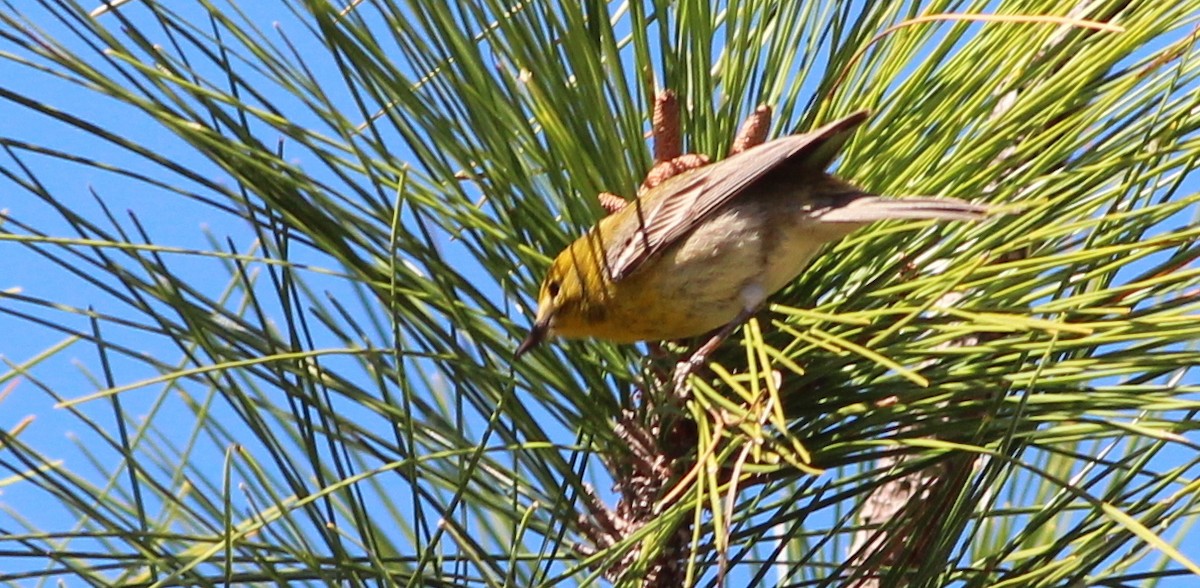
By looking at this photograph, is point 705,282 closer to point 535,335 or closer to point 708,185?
point 708,185

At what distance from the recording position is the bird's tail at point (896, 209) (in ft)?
6.07

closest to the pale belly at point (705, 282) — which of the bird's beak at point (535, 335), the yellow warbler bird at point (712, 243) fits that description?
the yellow warbler bird at point (712, 243)

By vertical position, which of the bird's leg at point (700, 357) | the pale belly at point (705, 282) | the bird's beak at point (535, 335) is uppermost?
the pale belly at point (705, 282)

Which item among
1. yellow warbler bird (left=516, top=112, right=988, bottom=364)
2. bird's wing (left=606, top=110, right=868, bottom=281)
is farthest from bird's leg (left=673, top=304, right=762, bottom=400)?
bird's wing (left=606, top=110, right=868, bottom=281)

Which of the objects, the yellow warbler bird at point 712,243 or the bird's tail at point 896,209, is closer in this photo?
the bird's tail at point 896,209

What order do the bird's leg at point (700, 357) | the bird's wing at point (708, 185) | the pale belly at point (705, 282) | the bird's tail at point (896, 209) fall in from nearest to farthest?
1. the bird's tail at point (896, 209)
2. the bird's leg at point (700, 357)
3. the bird's wing at point (708, 185)
4. the pale belly at point (705, 282)

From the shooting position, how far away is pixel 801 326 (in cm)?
199

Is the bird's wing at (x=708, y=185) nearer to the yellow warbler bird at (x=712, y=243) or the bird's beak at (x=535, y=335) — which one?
the yellow warbler bird at (x=712, y=243)

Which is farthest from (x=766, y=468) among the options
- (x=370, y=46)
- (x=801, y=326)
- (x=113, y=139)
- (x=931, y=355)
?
(x=113, y=139)

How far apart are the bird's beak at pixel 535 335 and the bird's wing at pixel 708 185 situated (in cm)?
19

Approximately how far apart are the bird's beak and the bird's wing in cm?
19

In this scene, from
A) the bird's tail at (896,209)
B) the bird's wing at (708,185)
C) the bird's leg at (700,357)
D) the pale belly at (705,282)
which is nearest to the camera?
the bird's tail at (896,209)

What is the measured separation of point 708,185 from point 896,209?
356mm

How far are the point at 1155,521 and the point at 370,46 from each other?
1122 mm
